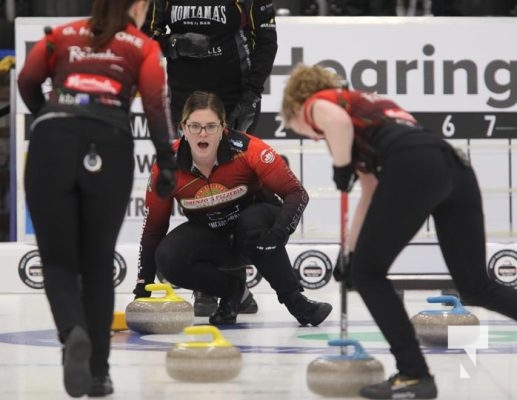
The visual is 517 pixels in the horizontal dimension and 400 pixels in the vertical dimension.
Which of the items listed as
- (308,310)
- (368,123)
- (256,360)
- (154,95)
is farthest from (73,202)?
(308,310)

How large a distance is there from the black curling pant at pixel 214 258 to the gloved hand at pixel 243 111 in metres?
0.66

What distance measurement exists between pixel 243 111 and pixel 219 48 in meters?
0.34

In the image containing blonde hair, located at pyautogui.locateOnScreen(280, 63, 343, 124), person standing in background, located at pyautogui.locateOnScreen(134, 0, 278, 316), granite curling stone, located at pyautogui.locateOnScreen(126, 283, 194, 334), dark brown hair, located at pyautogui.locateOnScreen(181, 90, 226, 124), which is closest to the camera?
blonde hair, located at pyautogui.locateOnScreen(280, 63, 343, 124)

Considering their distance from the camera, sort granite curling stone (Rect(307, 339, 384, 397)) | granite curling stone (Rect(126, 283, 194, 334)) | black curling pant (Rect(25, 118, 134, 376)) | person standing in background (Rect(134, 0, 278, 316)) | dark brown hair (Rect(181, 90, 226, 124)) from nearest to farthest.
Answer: black curling pant (Rect(25, 118, 134, 376)), granite curling stone (Rect(307, 339, 384, 397)), dark brown hair (Rect(181, 90, 226, 124)), granite curling stone (Rect(126, 283, 194, 334)), person standing in background (Rect(134, 0, 278, 316))

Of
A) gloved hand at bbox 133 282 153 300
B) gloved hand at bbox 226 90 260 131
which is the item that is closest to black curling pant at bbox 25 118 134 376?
gloved hand at bbox 133 282 153 300

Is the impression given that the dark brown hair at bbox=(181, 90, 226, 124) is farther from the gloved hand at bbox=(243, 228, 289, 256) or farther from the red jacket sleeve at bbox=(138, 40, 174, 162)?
the red jacket sleeve at bbox=(138, 40, 174, 162)

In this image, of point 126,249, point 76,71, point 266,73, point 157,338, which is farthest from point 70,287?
point 126,249

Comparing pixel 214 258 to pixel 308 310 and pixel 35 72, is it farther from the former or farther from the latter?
pixel 35 72

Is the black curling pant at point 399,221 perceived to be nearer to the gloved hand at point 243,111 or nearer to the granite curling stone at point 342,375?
the granite curling stone at point 342,375

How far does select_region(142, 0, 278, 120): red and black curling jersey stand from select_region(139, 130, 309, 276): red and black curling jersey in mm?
597

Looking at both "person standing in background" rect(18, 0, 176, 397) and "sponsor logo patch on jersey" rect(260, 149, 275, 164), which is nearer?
"person standing in background" rect(18, 0, 176, 397)

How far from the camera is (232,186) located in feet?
21.0

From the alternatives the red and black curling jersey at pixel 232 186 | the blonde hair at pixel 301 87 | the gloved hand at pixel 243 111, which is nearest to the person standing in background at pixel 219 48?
the gloved hand at pixel 243 111

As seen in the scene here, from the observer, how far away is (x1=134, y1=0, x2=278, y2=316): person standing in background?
6875 mm
